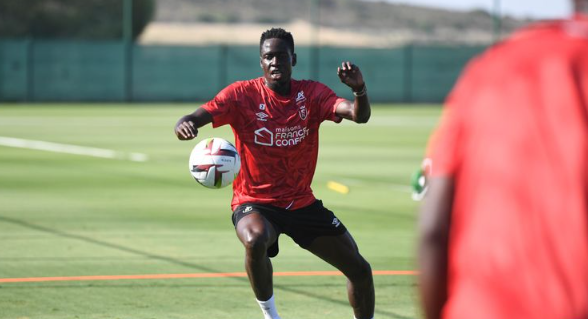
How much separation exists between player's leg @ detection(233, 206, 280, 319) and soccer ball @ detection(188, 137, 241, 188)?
28cm

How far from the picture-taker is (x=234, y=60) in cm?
4797

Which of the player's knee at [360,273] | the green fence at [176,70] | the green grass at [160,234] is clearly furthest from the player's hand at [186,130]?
the green fence at [176,70]

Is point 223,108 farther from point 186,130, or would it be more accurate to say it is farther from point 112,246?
point 112,246

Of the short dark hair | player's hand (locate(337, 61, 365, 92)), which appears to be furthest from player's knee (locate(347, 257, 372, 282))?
the short dark hair

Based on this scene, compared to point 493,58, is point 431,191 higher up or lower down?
lower down

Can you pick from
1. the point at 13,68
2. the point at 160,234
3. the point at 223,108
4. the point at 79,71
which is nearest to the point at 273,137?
the point at 223,108

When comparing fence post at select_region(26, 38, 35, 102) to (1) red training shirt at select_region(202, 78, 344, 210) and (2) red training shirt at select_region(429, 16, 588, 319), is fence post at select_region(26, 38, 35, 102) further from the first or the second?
(2) red training shirt at select_region(429, 16, 588, 319)

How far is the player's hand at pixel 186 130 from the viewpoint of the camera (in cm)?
684

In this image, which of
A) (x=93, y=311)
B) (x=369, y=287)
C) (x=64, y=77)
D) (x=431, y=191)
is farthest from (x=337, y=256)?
(x=64, y=77)

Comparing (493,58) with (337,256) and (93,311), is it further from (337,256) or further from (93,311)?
(93,311)

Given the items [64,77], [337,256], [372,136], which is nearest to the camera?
[337,256]

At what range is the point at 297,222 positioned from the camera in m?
6.98

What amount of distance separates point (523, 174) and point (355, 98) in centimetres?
479

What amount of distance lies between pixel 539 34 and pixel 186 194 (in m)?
13.8
